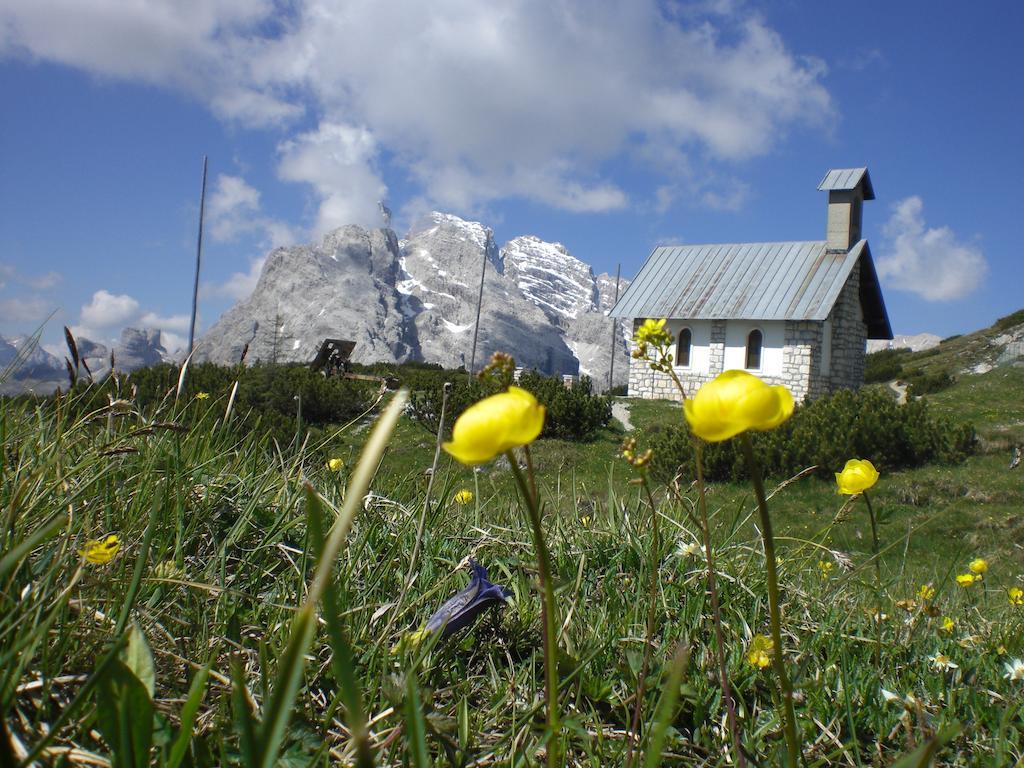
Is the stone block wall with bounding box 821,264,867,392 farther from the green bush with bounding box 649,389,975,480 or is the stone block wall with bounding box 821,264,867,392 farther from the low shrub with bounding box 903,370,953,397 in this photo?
the green bush with bounding box 649,389,975,480

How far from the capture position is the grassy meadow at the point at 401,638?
1092mm

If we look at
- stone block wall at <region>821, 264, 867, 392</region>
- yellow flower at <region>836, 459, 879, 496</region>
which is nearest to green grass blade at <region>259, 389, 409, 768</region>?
yellow flower at <region>836, 459, 879, 496</region>

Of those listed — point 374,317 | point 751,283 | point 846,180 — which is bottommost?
point 751,283

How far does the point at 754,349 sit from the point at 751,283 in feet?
7.23

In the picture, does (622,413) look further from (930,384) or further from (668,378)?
(930,384)

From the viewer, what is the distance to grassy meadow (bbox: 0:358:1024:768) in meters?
1.09

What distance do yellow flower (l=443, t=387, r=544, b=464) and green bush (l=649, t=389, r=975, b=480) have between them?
11424 millimetres

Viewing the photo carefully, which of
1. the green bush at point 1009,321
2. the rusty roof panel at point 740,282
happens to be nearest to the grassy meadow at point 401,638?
the rusty roof panel at point 740,282

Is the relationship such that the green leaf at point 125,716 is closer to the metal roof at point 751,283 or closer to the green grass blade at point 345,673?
the green grass blade at point 345,673

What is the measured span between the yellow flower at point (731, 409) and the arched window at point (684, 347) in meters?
24.6

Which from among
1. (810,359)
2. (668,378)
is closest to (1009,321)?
(810,359)

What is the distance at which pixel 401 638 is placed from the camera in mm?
1703

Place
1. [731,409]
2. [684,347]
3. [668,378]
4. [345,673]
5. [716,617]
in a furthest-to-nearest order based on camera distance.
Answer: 1. [684,347]
2. [668,378]
3. [716,617]
4. [731,409]
5. [345,673]

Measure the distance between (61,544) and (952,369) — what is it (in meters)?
29.2
